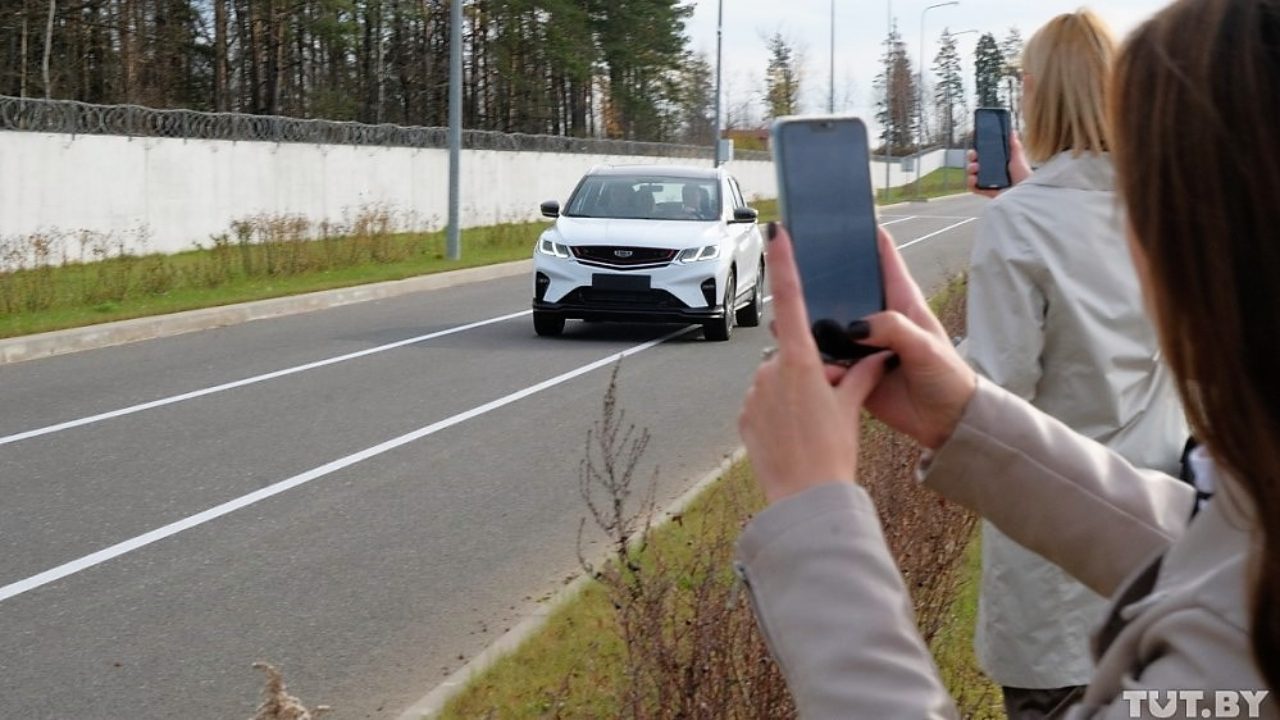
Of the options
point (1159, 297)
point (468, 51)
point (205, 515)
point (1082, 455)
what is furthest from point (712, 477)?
point (468, 51)

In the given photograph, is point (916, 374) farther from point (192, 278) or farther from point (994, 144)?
point (192, 278)

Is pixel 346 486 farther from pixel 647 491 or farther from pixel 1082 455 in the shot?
pixel 1082 455

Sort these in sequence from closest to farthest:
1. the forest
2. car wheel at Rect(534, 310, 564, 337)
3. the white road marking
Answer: car wheel at Rect(534, 310, 564, 337), the forest, the white road marking

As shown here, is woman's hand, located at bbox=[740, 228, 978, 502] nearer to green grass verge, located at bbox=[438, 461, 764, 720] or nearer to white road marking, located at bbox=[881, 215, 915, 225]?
green grass verge, located at bbox=[438, 461, 764, 720]

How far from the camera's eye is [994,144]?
17.4 ft

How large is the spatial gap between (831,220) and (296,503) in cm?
716

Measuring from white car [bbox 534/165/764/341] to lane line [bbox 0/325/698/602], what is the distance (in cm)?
257

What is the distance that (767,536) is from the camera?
1485 mm

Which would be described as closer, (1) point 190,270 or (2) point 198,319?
(2) point 198,319

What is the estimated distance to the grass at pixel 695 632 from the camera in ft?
12.8

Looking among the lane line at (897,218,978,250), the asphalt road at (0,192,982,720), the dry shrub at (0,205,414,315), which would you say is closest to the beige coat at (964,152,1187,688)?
the asphalt road at (0,192,982,720)

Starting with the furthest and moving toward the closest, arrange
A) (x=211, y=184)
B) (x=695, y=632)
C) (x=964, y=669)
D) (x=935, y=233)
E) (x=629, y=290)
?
(x=935, y=233) → (x=211, y=184) → (x=629, y=290) → (x=964, y=669) → (x=695, y=632)

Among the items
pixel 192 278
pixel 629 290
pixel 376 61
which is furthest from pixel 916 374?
pixel 376 61

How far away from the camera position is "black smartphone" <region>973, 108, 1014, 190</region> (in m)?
5.22
